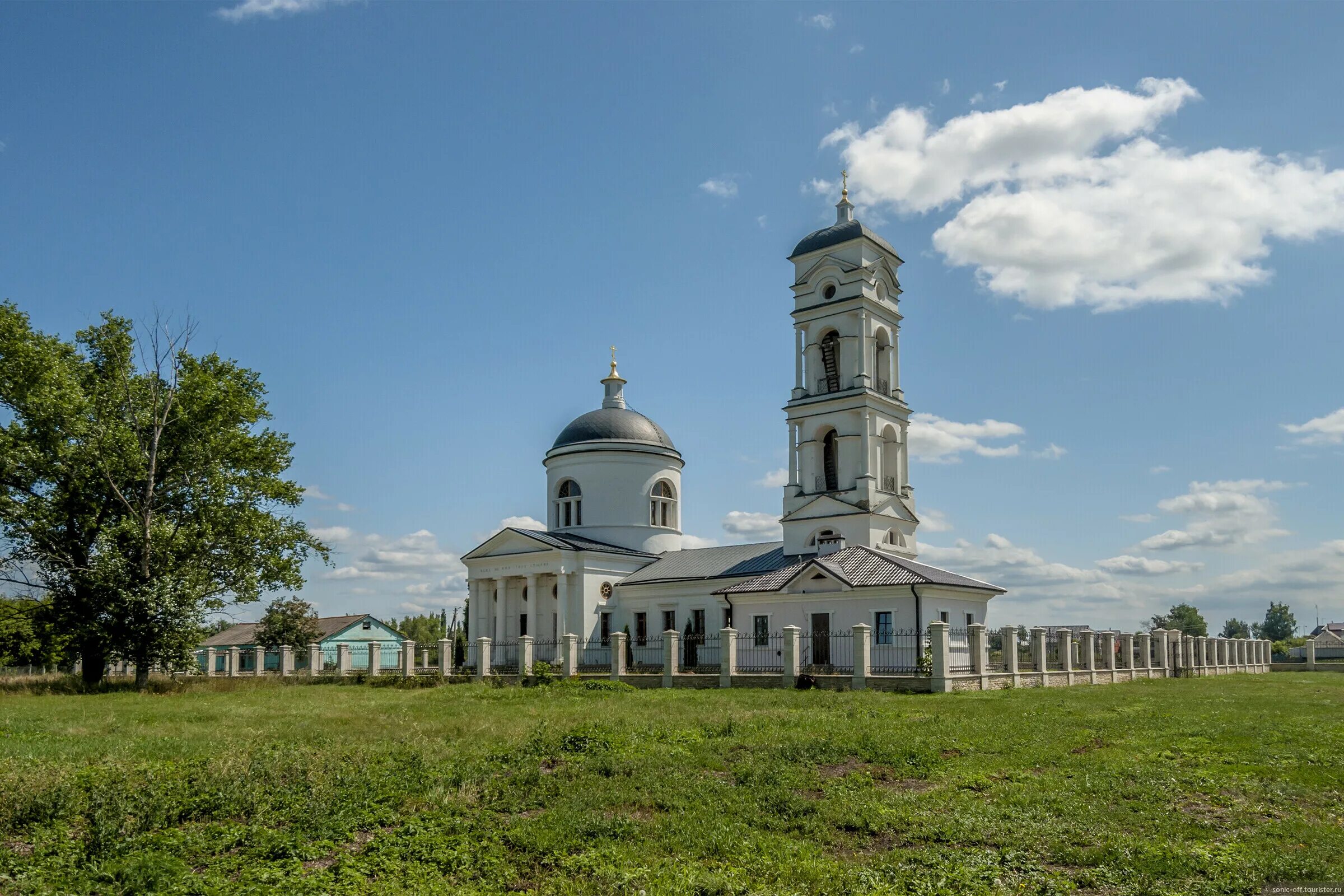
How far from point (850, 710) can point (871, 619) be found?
1256cm

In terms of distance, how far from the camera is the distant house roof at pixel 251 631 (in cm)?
6266

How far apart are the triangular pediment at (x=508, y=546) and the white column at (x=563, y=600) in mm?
1363

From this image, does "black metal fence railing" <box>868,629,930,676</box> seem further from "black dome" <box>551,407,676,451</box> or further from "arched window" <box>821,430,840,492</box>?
"black dome" <box>551,407,676,451</box>

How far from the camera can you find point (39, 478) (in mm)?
28656

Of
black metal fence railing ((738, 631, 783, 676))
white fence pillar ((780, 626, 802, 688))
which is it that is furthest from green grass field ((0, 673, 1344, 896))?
black metal fence railing ((738, 631, 783, 676))

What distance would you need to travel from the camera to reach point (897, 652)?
30.4 meters

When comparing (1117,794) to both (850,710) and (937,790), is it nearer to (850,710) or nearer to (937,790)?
(937,790)

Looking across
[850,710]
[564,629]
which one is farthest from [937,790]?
[564,629]

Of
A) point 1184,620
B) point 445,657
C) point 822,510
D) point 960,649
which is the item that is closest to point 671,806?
point 960,649

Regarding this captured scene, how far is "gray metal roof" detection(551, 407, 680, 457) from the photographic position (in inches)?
1778

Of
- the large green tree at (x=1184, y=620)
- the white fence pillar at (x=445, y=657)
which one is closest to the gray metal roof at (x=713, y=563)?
the white fence pillar at (x=445, y=657)

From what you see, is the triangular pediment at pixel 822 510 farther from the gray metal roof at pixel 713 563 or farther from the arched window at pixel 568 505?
the arched window at pixel 568 505

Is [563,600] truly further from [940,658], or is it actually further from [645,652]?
[940,658]

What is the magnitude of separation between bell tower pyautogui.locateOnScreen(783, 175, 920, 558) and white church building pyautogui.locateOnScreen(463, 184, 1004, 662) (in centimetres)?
6
